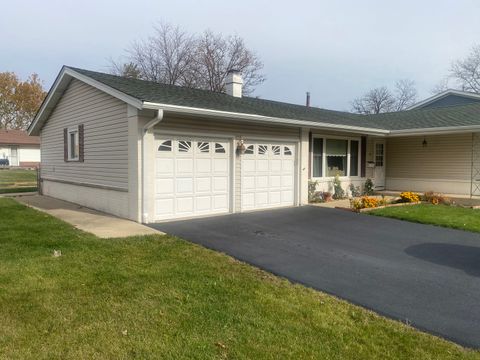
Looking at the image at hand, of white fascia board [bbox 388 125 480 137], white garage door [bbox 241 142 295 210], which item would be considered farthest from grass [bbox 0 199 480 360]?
white fascia board [bbox 388 125 480 137]

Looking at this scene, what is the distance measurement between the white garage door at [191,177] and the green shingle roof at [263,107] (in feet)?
3.21

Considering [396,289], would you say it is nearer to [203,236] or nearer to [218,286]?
[218,286]

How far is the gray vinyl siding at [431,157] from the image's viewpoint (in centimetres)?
1366

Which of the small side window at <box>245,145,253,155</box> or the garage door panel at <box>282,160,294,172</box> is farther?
the garage door panel at <box>282,160,294,172</box>

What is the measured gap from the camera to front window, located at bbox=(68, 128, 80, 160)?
38.7 feet

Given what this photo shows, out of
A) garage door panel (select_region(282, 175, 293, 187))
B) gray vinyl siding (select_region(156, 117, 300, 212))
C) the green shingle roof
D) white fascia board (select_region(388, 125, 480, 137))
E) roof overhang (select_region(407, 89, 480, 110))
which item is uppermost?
roof overhang (select_region(407, 89, 480, 110))

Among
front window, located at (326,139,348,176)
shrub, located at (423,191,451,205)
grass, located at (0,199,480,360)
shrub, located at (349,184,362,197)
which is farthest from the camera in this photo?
shrub, located at (349,184,362,197)

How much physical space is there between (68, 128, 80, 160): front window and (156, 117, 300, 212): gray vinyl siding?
4.46 meters

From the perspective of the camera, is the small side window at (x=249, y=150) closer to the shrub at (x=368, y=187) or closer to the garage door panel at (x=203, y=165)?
the garage door panel at (x=203, y=165)

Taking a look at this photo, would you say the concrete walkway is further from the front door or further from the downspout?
the front door

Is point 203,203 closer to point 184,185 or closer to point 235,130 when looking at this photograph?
point 184,185

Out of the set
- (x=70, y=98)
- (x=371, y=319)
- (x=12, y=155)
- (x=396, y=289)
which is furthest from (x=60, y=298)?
(x=12, y=155)

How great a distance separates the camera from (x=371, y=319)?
378 cm

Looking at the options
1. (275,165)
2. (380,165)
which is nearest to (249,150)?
(275,165)
